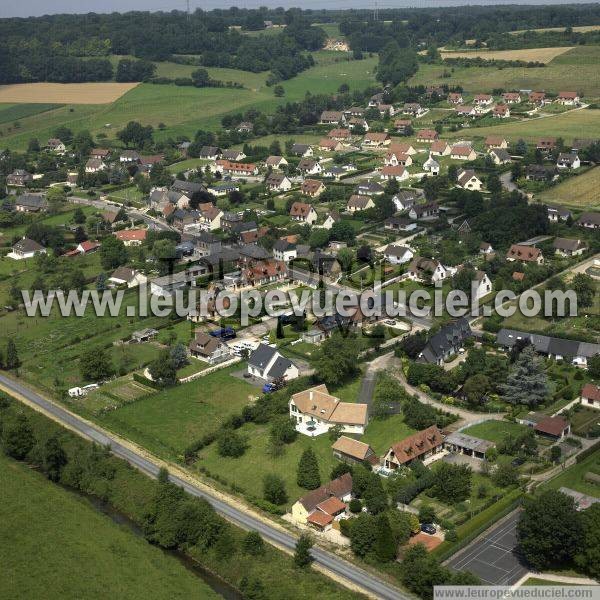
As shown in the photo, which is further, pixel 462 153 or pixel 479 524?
pixel 462 153

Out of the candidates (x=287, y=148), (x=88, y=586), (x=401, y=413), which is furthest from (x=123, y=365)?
(x=287, y=148)

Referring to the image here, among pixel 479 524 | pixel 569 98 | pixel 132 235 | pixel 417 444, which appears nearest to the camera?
pixel 479 524

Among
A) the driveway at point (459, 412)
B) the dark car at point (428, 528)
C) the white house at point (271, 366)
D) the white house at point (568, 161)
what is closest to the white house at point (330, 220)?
the white house at point (271, 366)

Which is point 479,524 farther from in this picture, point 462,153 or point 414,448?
point 462,153

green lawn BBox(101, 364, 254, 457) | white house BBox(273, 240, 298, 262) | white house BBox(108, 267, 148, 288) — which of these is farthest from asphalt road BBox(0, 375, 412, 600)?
white house BBox(273, 240, 298, 262)

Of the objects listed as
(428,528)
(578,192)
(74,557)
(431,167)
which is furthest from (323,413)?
(431,167)

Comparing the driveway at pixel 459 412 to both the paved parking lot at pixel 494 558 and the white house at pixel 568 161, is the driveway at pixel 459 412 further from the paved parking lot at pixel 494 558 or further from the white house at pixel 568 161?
the white house at pixel 568 161

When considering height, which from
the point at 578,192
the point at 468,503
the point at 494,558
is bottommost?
the point at 494,558

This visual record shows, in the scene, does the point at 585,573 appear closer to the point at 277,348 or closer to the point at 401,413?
the point at 401,413
